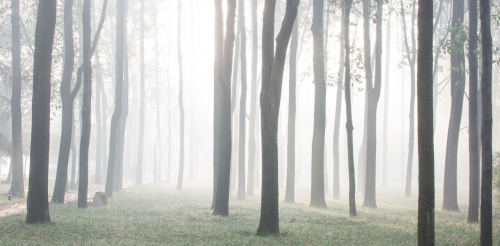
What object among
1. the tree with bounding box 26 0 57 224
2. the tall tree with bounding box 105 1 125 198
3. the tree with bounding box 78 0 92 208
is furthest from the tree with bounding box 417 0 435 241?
the tall tree with bounding box 105 1 125 198

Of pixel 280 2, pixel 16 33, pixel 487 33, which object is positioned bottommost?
pixel 487 33

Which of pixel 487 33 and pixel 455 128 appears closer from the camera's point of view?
pixel 487 33

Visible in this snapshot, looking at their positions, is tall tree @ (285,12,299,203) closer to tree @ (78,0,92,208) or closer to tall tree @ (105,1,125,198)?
tree @ (78,0,92,208)

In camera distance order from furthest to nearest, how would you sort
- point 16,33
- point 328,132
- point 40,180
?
point 328,132, point 16,33, point 40,180

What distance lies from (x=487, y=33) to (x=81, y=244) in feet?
35.0

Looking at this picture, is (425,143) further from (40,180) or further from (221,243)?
(40,180)

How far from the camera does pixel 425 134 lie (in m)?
7.67

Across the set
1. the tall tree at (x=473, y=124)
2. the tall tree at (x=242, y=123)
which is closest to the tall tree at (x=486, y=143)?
the tall tree at (x=473, y=124)

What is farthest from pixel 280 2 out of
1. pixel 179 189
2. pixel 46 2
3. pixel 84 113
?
pixel 46 2

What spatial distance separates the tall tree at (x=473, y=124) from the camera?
1425 centimetres

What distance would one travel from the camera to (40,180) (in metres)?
13.1

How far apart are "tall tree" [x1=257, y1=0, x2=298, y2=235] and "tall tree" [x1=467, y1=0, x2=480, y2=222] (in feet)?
22.5

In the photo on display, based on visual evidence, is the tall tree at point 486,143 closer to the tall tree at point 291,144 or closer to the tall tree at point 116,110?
the tall tree at point 291,144

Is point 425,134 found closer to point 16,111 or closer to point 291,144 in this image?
point 291,144
